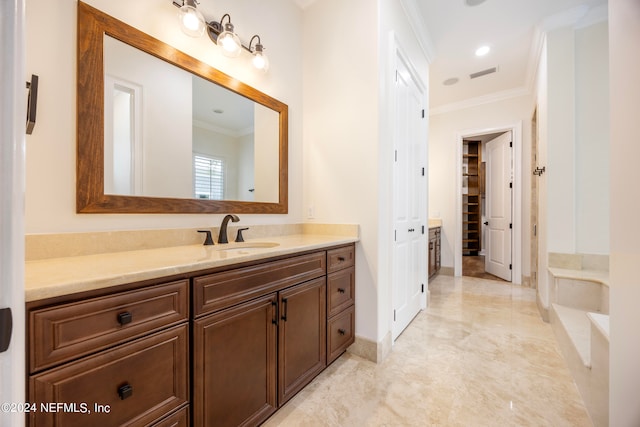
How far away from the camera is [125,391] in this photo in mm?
809

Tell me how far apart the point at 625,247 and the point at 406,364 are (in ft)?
4.65

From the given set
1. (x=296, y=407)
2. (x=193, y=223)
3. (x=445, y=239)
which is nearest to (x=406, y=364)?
(x=296, y=407)

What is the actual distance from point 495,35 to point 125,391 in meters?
4.12

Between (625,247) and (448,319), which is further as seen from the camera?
(448,319)

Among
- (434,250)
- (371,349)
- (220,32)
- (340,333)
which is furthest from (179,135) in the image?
(434,250)

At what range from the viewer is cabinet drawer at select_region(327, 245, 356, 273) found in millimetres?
1742

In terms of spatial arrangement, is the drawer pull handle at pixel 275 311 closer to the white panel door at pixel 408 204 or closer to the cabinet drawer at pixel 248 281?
the cabinet drawer at pixel 248 281

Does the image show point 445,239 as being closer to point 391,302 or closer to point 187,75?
point 391,302

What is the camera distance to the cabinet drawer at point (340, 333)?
175cm

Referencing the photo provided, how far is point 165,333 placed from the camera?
912 mm

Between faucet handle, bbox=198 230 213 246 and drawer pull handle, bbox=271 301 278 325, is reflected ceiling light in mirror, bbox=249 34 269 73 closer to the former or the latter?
faucet handle, bbox=198 230 213 246

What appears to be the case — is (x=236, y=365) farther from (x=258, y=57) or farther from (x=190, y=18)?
(x=258, y=57)

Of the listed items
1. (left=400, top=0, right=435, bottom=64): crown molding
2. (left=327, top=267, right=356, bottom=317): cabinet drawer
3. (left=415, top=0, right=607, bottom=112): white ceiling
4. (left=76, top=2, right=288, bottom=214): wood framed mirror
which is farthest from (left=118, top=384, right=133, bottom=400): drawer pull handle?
(left=415, top=0, right=607, bottom=112): white ceiling

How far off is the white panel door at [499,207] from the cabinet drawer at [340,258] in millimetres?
3485
